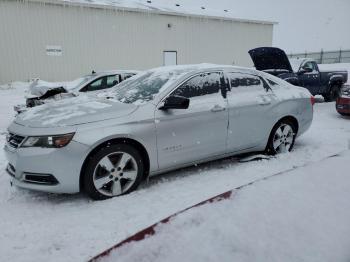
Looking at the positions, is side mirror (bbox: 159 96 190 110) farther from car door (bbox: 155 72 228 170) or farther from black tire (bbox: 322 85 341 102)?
black tire (bbox: 322 85 341 102)

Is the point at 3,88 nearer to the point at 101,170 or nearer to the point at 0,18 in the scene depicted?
the point at 0,18

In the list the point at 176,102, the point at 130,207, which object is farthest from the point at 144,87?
the point at 130,207

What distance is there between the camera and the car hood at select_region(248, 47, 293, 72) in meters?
8.76

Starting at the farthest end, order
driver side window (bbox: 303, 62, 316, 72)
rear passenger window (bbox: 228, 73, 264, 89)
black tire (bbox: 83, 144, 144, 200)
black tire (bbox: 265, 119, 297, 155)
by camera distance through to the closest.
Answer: driver side window (bbox: 303, 62, 316, 72) → black tire (bbox: 265, 119, 297, 155) → rear passenger window (bbox: 228, 73, 264, 89) → black tire (bbox: 83, 144, 144, 200)

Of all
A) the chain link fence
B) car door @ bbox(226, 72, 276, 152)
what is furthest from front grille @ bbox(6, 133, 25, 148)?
the chain link fence

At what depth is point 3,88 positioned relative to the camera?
14.2 meters

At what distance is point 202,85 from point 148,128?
42.8 inches

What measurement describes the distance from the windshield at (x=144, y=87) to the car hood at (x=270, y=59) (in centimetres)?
533

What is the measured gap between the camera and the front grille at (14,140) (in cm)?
333

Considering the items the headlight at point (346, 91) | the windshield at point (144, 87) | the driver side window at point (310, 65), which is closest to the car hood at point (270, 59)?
the driver side window at point (310, 65)

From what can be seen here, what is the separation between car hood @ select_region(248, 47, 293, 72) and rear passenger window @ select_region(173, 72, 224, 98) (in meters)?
5.15

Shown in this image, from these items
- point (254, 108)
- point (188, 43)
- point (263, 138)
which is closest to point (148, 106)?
point (254, 108)

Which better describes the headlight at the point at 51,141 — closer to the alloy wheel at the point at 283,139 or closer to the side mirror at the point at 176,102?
the side mirror at the point at 176,102

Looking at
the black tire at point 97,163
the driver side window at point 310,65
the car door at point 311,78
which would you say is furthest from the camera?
the driver side window at point 310,65
